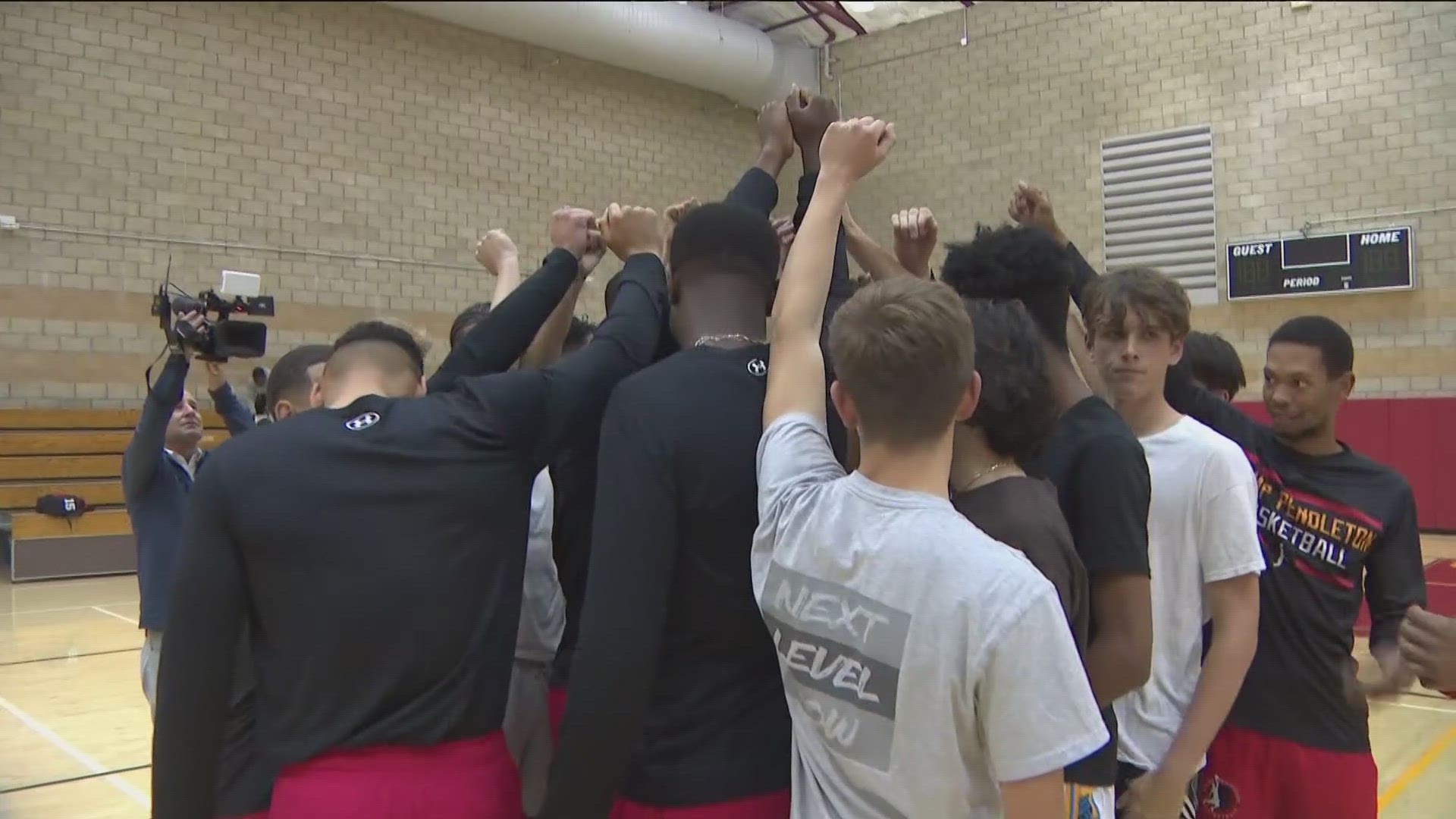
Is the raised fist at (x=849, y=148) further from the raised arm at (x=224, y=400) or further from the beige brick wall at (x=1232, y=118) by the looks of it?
the beige brick wall at (x=1232, y=118)

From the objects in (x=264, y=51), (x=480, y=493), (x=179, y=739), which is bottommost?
(x=179, y=739)

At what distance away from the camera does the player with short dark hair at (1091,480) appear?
151 cm

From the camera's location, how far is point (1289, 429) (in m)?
2.51

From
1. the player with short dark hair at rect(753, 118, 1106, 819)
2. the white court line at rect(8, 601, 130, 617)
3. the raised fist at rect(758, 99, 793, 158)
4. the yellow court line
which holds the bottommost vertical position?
the yellow court line

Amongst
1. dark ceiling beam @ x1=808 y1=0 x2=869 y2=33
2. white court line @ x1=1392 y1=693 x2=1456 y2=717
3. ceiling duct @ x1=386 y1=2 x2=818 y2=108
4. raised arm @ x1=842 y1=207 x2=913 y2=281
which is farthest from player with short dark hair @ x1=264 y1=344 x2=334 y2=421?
dark ceiling beam @ x1=808 y1=0 x2=869 y2=33

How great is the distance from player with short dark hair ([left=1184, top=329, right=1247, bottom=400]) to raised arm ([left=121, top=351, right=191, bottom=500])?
3.27 meters

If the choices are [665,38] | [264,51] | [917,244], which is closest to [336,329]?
[264,51]

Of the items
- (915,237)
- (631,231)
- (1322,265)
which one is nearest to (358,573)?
(631,231)

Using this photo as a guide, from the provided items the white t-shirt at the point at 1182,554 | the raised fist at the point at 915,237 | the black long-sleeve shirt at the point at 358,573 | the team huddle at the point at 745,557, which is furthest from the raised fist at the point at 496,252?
the white t-shirt at the point at 1182,554

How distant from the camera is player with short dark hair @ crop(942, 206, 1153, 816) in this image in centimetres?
151

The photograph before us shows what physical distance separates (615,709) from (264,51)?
1135 centimetres

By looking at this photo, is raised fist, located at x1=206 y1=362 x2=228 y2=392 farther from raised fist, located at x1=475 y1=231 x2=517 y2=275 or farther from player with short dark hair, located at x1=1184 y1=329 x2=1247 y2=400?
player with short dark hair, located at x1=1184 y1=329 x2=1247 y2=400

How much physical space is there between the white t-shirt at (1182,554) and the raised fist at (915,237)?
1.96 ft

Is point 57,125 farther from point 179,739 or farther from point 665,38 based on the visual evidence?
point 179,739
